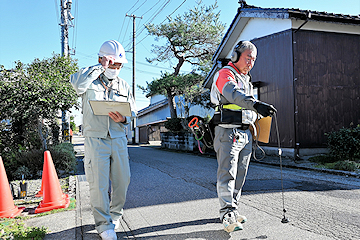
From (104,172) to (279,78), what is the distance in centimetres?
938

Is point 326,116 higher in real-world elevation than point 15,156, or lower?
higher

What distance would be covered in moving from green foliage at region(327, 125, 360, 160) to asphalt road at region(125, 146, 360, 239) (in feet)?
4.88

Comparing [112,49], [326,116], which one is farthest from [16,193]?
[326,116]

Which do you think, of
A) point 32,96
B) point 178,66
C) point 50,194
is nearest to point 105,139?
point 50,194

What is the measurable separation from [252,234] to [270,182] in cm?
300

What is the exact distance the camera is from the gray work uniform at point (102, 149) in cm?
294

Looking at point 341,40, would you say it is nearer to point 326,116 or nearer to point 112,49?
point 326,116

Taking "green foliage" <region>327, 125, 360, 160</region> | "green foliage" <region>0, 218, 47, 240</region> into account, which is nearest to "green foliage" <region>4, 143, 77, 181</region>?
"green foliage" <region>0, 218, 47, 240</region>

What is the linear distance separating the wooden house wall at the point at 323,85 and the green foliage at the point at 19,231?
344 inches

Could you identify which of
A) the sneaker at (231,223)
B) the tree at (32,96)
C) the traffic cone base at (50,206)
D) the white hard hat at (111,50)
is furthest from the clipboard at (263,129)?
the tree at (32,96)

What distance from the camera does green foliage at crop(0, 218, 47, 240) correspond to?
3085 mm

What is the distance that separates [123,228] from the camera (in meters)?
3.44

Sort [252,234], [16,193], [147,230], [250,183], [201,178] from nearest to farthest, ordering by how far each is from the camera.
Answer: [252,234], [147,230], [16,193], [250,183], [201,178]

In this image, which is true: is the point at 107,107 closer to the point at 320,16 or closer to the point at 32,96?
the point at 32,96
